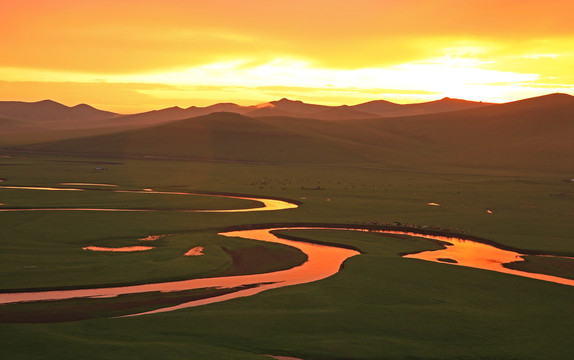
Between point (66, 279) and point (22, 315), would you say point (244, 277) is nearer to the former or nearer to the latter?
point (66, 279)

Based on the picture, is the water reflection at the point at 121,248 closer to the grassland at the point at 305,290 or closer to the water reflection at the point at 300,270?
the grassland at the point at 305,290

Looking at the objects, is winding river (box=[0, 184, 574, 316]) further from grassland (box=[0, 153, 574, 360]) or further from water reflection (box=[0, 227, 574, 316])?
grassland (box=[0, 153, 574, 360])

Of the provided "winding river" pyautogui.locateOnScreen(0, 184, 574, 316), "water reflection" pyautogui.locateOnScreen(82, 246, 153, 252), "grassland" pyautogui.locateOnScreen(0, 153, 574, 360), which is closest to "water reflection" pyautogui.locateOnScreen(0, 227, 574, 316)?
"winding river" pyautogui.locateOnScreen(0, 184, 574, 316)

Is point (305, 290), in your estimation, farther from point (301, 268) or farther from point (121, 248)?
point (121, 248)

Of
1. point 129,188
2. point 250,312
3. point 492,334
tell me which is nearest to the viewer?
point 492,334

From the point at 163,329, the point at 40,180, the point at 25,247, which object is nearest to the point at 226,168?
the point at 40,180

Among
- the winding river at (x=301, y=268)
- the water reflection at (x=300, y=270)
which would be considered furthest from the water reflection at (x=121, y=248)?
the winding river at (x=301, y=268)
